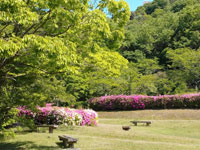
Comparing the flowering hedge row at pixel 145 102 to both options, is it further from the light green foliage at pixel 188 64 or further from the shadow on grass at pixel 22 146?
the shadow on grass at pixel 22 146

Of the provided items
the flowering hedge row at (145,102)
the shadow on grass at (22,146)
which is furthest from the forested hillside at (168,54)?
the shadow on grass at (22,146)

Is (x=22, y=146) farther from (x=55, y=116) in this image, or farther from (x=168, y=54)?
(x=168, y=54)

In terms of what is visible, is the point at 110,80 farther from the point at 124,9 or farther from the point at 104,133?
the point at 124,9

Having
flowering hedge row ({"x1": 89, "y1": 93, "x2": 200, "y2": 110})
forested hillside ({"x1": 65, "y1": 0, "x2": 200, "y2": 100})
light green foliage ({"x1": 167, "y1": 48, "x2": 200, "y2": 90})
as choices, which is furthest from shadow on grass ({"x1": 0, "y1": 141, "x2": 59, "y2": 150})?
light green foliage ({"x1": 167, "y1": 48, "x2": 200, "y2": 90})

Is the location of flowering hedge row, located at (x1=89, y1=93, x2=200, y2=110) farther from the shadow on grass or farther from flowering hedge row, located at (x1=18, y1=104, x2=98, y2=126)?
the shadow on grass

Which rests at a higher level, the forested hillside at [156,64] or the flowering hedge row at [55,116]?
the forested hillside at [156,64]

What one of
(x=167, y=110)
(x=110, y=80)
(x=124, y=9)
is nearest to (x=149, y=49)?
(x=110, y=80)

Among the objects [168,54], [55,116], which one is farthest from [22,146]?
[168,54]

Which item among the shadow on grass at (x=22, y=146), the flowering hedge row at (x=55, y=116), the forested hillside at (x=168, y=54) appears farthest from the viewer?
the forested hillside at (x=168, y=54)

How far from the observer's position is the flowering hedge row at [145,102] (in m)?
23.6

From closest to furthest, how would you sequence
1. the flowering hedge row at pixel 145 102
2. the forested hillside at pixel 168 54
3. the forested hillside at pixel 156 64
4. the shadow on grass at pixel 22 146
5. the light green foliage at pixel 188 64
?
1. the shadow on grass at pixel 22 146
2. the flowering hedge row at pixel 145 102
3. the forested hillside at pixel 156 64
4. the light green foliage at pixel 188 64
5. the forested hillside at pixel 168 54

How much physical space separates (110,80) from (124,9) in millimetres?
20069

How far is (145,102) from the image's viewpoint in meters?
25.9

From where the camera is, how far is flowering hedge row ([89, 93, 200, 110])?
2361cm
